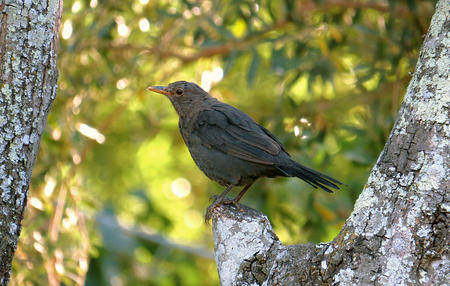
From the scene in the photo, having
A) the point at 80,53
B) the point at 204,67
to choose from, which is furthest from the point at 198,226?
the point at 80,53

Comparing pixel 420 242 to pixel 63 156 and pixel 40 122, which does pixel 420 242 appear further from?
pixel 63 156

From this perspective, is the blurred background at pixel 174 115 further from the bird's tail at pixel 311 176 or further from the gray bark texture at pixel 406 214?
the gray bark texture at pixel 406 214

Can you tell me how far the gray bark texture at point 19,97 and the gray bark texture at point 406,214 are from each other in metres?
1.01

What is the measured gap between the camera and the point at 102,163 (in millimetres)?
6781

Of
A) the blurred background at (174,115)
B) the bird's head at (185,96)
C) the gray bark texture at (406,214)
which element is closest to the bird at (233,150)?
the bird's head at (185,96)

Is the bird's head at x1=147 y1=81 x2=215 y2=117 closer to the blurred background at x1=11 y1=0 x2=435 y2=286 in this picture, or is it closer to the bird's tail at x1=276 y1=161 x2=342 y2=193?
the blurred background at x1=11 y1=0 x2=435 y2=286

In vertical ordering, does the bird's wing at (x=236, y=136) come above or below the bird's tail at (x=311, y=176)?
above

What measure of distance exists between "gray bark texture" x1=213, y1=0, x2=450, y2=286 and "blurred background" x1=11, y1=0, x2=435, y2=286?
219cm

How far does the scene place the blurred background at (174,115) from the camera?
4914mm

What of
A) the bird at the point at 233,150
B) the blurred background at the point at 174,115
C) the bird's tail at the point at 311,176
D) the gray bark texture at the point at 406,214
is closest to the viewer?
the gray bark texture at the point at 406,214

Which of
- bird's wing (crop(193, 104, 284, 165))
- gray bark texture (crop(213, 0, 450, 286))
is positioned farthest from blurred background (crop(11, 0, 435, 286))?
gray bark texture (crop(213, 0, 450, 286))

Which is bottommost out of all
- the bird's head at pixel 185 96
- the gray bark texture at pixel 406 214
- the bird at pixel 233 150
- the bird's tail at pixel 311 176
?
the gray bark texture at pixel 406 214

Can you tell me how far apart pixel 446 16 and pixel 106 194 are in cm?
508

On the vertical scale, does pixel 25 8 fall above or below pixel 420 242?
above
